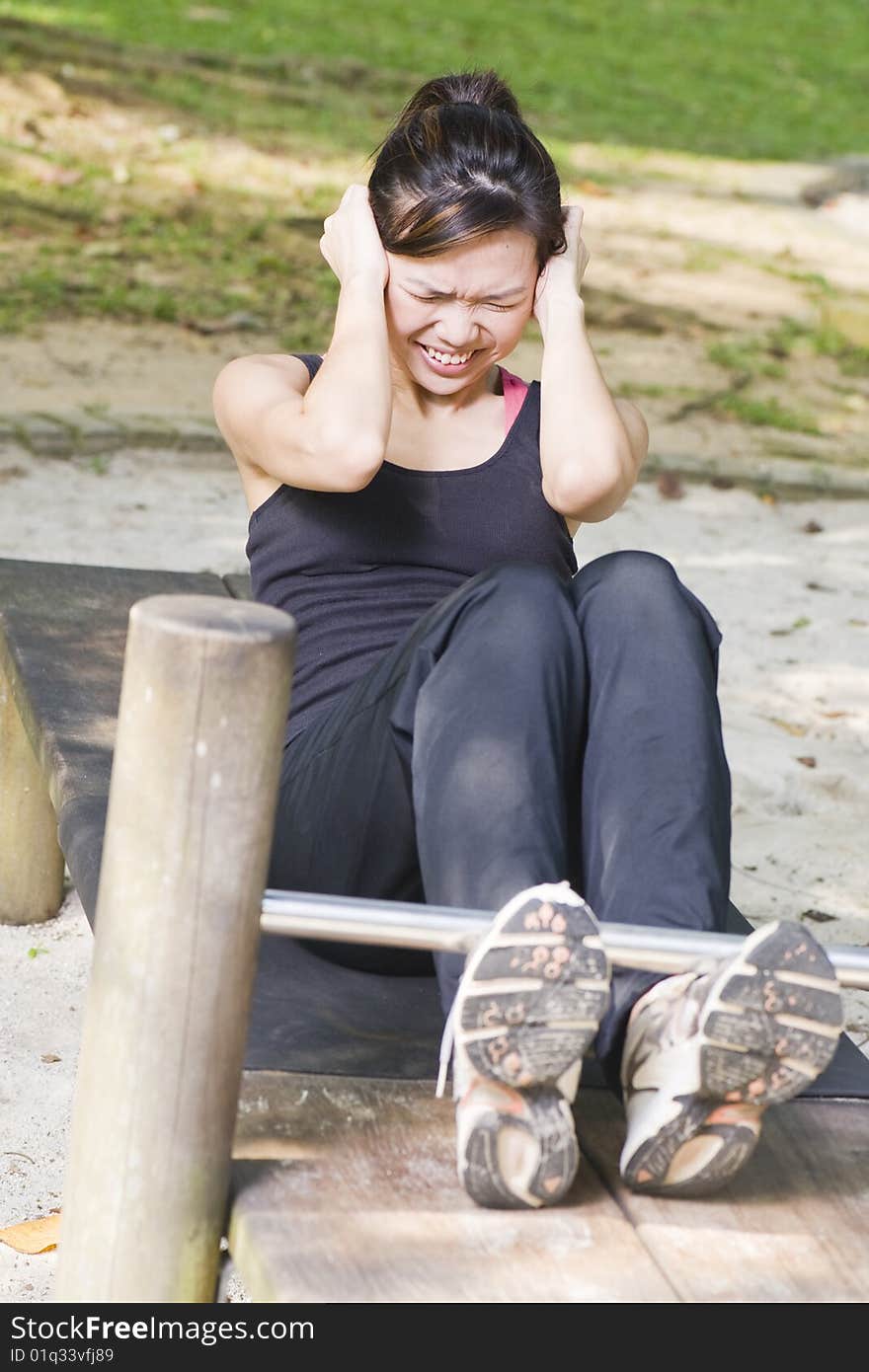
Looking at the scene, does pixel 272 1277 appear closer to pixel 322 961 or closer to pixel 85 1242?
pixel 85 1242

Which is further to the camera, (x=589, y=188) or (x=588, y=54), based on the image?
(x=588, y=54)

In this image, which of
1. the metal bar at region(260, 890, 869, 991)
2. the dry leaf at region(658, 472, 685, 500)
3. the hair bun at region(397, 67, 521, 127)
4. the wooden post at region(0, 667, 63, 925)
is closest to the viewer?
the metal bar at region(260, 890, 869, 991)

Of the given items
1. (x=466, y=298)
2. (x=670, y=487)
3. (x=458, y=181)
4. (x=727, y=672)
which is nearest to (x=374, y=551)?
(x=466, y=298)

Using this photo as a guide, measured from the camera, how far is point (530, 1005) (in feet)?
4.91

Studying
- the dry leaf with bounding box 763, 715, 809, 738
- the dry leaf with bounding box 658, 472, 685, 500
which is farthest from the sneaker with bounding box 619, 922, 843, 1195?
the dry leaf with bounding box 658, 472, 685, 500

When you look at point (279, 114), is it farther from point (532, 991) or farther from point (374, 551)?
point (532, 991)

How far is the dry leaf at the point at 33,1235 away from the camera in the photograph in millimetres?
2166

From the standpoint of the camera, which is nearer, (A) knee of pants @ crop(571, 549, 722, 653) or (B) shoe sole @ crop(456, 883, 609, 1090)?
(B) shoe sole @ crop(456, 883, 609, 1090)

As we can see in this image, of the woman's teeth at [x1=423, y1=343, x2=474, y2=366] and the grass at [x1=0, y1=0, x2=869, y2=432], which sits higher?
the grass at [x1=0, y1=0, x2=869, y2=432]

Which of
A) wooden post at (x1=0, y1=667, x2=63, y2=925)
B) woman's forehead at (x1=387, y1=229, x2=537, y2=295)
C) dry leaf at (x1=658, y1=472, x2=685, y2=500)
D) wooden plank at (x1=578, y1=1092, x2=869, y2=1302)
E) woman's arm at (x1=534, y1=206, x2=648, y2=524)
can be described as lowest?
wooden post at (x1=0, y1=667, x2=63, y2=925)

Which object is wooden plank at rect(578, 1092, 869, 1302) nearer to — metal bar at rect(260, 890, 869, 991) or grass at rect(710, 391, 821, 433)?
metal bar at rect(260, 890, 869, 991)

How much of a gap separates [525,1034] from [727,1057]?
6.9 inches

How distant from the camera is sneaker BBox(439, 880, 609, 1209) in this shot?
1.50 metres
